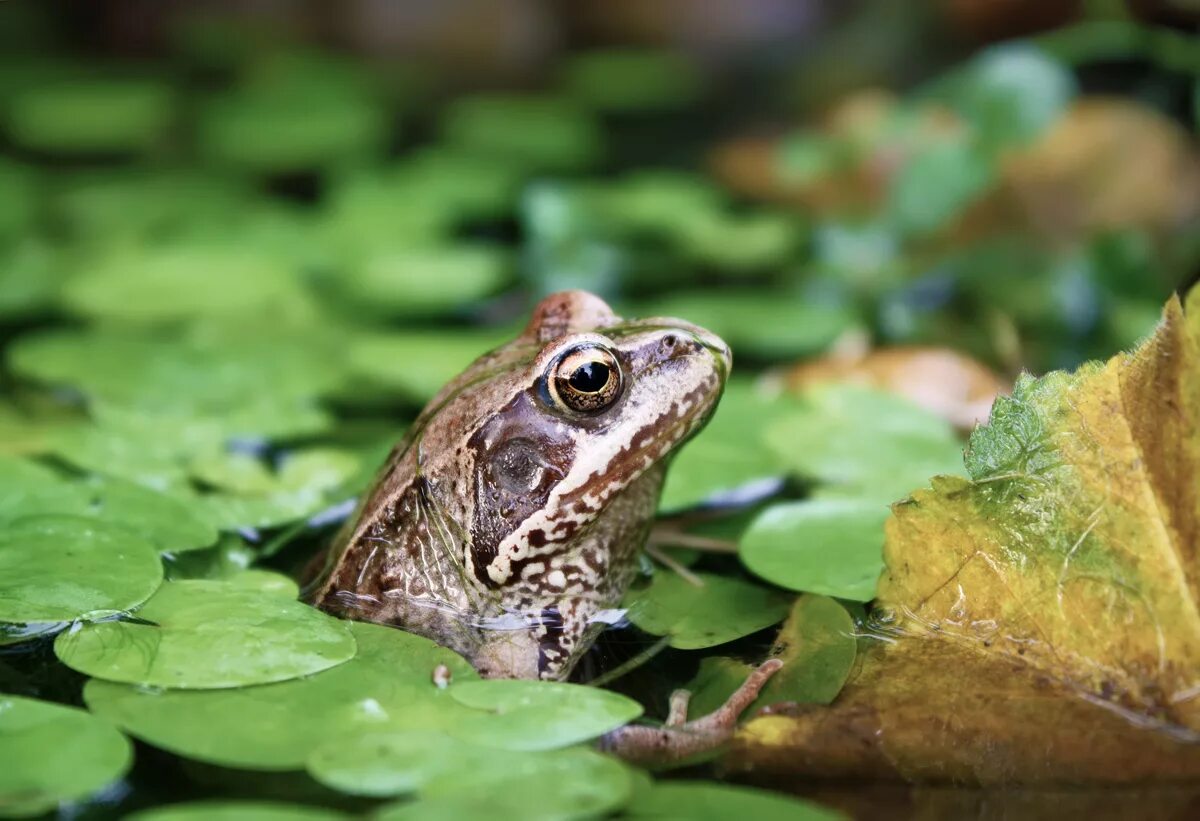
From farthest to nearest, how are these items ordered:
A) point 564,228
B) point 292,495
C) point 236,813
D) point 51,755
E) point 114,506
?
point 564,228 < point 292,495 < point 114,506 < point 51,755 < point 236,813

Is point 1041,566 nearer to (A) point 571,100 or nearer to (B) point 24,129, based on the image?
(A) point 571,100

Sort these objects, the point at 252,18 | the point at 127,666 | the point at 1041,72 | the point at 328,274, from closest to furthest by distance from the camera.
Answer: the point at 127,666, the point at 1041,72, the point at 328,274, the point at 252,18

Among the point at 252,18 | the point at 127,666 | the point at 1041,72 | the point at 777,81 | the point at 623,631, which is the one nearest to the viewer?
the point at 127,666

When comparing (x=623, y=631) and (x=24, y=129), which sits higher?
(x=24, y=129)

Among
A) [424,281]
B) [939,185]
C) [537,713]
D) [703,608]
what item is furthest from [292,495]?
[939,185]

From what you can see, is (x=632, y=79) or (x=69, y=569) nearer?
(x=69, y=569)

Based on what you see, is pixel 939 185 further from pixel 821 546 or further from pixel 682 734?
pixel 682 734

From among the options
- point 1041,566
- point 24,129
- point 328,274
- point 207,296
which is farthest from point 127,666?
point 24,129

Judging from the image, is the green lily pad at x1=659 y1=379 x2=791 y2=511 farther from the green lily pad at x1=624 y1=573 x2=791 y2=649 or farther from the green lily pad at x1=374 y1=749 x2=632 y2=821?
the green lily pad at x1=374 y1=749 x2=632 y2=821
